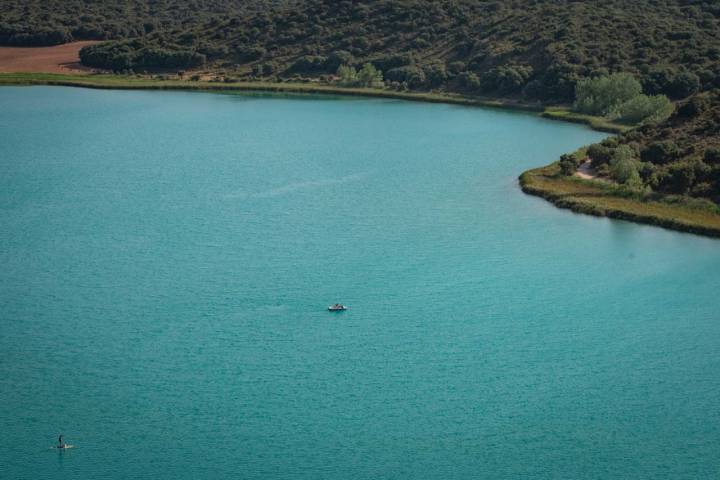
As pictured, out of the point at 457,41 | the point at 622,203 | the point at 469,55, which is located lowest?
the point at 622,203

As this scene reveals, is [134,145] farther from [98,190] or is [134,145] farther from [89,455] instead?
[89,455]

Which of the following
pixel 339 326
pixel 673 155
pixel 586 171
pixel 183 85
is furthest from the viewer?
pixel 183 85

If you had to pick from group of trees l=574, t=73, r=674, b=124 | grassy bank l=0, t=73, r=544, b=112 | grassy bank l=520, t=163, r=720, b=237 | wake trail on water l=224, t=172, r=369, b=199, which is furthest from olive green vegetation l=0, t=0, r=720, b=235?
wake trail on water l=224, t=172, r=369, b=199

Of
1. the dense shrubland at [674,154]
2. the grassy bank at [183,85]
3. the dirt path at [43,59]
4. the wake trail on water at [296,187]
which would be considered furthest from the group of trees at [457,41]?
the wake trail on water at [296,187]

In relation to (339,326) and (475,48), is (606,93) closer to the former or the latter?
(475,48)

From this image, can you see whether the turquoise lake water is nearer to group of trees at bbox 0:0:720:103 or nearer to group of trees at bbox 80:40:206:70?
group of trees at bbox 0:0:720:103

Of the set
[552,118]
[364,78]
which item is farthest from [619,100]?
[364,78]

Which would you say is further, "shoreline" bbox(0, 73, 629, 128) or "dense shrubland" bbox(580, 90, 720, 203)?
"shoreline" bbox(0, 73, 629, 128)
